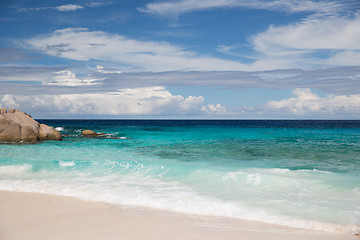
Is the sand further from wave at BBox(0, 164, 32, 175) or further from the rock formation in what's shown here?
the rock formation

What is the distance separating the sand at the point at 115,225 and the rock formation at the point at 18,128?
2069 centimetres

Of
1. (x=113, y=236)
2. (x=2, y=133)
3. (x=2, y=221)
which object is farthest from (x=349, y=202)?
(x=2, y=133)

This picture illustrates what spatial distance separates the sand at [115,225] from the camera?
5824mm

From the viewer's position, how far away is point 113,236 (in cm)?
580

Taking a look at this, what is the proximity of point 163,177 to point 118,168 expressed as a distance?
9.25 ft

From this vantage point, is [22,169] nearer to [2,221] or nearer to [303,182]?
[2,221]

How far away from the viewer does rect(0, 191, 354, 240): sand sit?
5824mm

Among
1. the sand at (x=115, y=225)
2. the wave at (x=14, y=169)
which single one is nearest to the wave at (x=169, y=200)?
the sand at (x=115, y=225)

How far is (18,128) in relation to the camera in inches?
1037

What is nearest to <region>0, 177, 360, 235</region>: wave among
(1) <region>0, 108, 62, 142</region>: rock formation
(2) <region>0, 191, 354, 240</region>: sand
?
(2) <region>0, 191, 354, 240</region>: sand

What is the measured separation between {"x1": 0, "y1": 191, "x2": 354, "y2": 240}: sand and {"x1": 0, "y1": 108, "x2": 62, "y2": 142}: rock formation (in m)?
20.7

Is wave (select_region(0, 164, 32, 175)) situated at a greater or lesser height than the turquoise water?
lesser

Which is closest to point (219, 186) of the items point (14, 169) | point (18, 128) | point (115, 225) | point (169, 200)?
point (169, 200)

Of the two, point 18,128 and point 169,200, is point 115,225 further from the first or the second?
point 18,128
